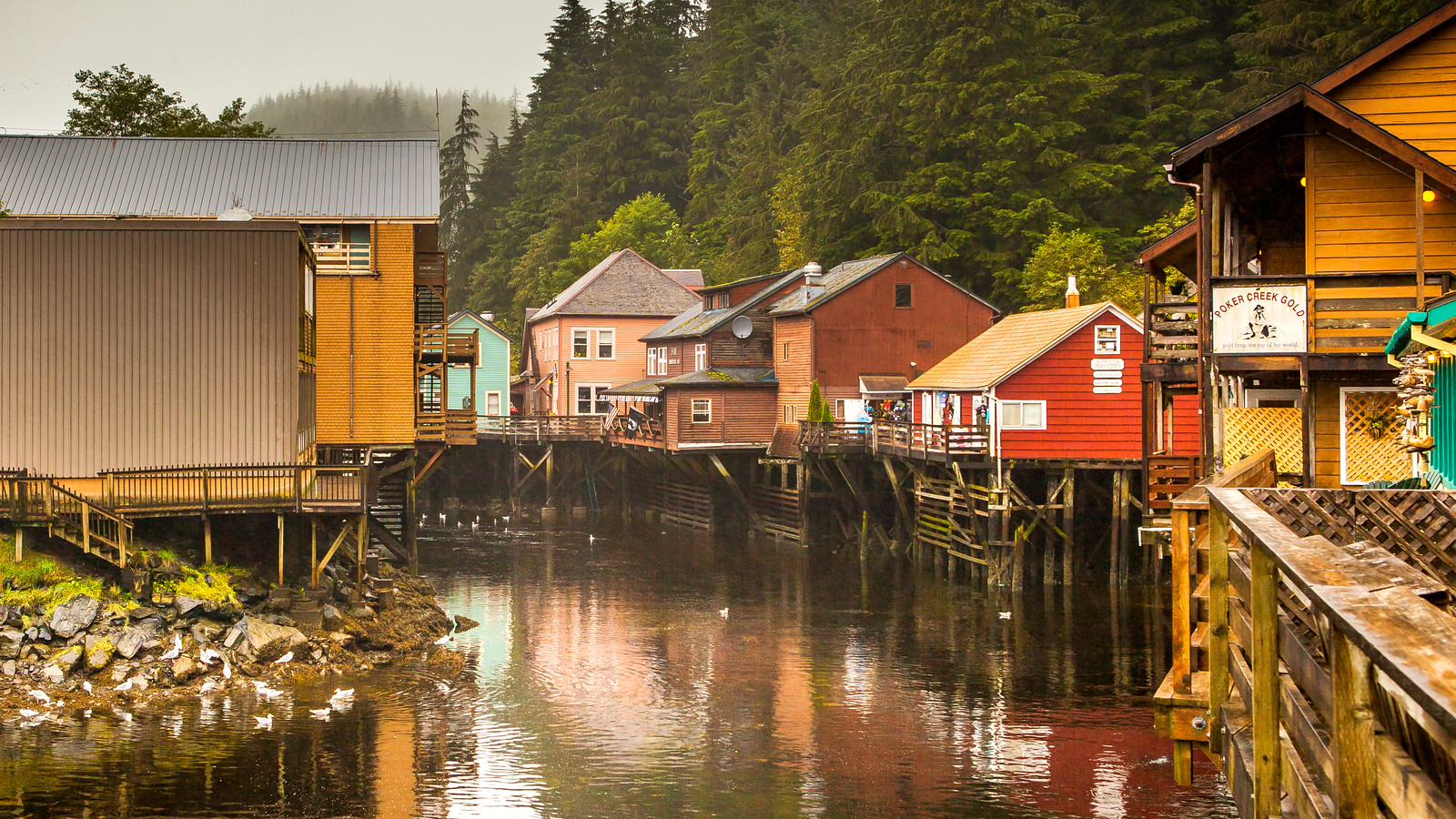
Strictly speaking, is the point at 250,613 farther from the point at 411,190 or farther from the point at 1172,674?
the point at 1172,674

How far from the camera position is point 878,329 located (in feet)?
141

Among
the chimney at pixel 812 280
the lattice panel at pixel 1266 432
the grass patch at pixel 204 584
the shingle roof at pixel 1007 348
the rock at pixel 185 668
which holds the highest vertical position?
the chimney at pixel 812 280

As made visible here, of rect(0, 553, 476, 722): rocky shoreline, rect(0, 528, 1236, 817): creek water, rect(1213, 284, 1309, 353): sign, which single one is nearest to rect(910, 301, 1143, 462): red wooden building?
rect(0, 528, 1236, 817): creek water

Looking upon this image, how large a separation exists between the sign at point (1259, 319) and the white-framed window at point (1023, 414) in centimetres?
1782

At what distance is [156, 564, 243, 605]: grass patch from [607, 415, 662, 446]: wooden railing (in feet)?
82.6

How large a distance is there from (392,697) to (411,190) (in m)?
14.6

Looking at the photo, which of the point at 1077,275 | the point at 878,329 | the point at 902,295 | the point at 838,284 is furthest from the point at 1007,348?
the point at 838,284

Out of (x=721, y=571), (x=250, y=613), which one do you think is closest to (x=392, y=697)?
(x=250, y=613)

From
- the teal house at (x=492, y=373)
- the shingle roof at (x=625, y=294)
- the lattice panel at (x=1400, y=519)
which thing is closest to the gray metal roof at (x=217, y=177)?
the lattice panel at (x=1400, y=519)

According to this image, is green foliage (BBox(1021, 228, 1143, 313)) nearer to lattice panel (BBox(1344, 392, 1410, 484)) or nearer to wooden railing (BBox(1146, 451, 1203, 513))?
wooden railing (BBox(1146, 451, 1203, 513))

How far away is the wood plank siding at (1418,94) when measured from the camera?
16.0m

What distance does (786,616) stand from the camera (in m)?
28.5

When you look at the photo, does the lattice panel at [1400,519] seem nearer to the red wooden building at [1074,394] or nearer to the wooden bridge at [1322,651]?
the wooden bridge at [1322,651]

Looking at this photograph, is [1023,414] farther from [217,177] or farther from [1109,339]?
[217,177]
